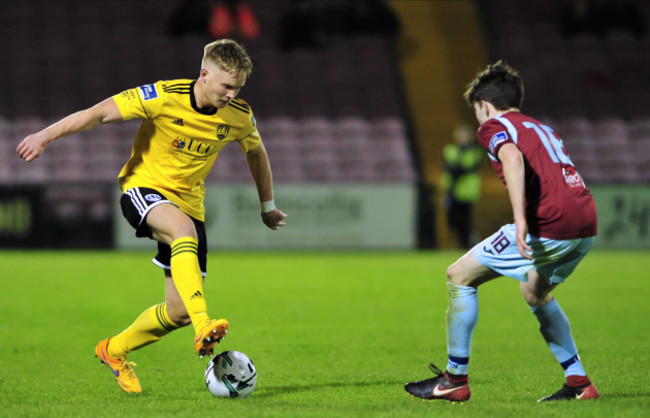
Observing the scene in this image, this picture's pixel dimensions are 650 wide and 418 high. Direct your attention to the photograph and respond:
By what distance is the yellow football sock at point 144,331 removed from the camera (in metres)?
5.50

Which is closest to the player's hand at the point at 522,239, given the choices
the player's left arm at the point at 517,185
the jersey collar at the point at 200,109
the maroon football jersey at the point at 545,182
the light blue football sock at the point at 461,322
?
the player's left arm at the point at 517,185

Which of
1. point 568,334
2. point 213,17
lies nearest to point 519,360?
point 568,334

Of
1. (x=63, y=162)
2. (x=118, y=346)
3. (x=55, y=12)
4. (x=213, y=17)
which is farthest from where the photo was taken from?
(x=55, y=12)

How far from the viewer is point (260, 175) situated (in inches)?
235

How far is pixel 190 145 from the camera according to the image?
5.48 m

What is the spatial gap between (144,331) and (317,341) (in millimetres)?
2138

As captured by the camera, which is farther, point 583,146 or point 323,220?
point 583,146

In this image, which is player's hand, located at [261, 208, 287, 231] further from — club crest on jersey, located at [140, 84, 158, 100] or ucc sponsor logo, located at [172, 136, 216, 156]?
club crest on jersey, located at [140, 84, 158, 100]

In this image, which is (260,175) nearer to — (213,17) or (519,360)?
(519,360)

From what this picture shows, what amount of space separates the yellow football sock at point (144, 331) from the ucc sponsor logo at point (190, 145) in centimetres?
87

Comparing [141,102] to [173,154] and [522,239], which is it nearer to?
[173,154]

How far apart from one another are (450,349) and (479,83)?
1.36m

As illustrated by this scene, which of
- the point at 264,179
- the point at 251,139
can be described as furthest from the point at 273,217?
the point at 251,139

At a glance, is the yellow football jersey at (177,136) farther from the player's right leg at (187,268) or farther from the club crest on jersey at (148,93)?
the player's right leg at (187,268)
